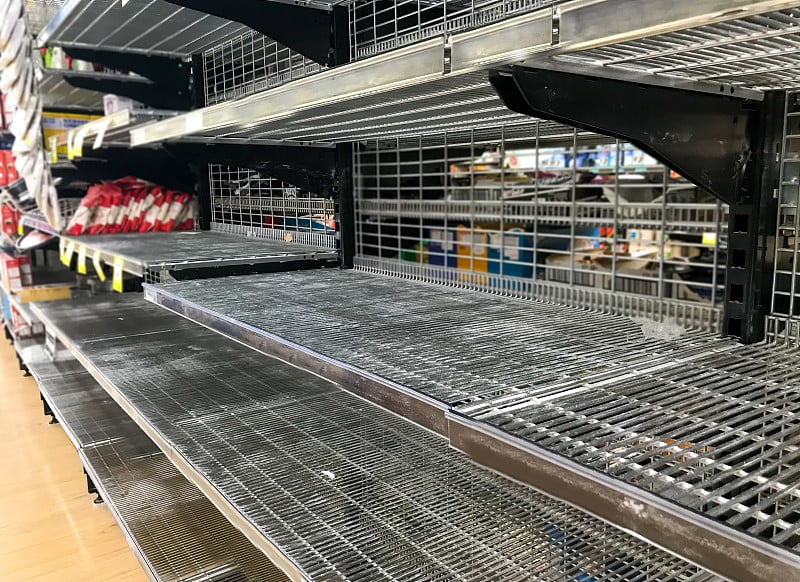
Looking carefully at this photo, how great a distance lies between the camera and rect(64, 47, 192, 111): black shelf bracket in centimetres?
299

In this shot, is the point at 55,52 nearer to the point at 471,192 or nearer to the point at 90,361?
the point at 90,361

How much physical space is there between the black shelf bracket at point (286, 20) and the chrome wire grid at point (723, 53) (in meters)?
1.25

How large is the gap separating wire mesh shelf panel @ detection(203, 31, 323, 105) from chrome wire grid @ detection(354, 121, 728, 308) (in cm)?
44

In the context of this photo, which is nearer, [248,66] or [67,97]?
[248,66]

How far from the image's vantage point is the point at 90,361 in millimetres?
2201

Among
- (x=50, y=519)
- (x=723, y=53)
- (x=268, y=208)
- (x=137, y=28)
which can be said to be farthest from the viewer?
(x=268, y=208)

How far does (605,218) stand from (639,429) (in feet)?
2.54

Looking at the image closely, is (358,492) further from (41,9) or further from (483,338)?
(41,9)

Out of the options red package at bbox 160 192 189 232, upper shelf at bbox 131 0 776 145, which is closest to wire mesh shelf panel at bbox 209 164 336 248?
red package at bbox 160 192 189 232

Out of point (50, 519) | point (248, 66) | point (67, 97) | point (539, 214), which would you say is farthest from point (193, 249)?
point (67, 97)

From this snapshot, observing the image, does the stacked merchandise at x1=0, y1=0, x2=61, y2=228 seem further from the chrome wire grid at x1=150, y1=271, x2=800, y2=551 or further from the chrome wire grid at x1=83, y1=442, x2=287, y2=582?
the chrome wire grid at x1=150, y1=271, x2=800, y2=551

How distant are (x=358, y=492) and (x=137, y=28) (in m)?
2.22

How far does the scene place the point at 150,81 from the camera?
317 cm

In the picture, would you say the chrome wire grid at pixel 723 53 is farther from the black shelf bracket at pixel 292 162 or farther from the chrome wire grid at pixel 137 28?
the chrome wire grid at pixel 137 28
